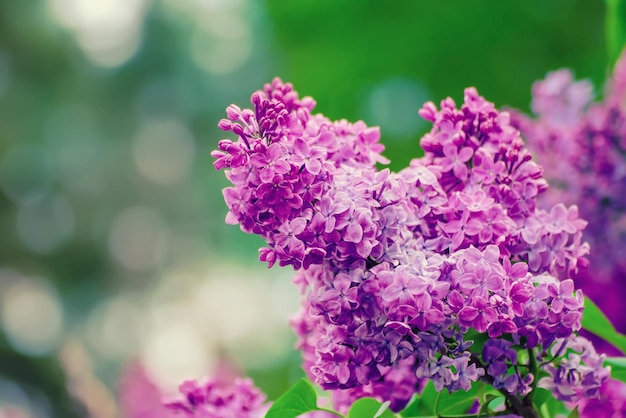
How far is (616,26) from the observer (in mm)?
1344

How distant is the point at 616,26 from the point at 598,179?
26cm

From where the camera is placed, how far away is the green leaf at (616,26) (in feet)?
4.36

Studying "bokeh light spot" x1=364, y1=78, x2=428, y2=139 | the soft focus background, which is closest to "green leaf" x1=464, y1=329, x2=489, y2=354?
"bokeh light spot" x1=364, y1=78, x2=428, y2=139

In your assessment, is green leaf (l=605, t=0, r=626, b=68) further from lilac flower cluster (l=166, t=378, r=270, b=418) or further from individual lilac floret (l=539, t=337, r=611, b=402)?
lilac flower cluster (l=166, t=378, r=270, b=418)

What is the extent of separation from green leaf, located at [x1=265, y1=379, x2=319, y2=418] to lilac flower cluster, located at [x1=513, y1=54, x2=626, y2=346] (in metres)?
0.71

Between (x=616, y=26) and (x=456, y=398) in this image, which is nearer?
(x=456, y=398)

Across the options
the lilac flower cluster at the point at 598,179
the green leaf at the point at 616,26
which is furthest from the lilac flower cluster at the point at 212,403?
the green leaf at the point at 616,26

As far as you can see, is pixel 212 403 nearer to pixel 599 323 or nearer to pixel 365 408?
pixel 365 408

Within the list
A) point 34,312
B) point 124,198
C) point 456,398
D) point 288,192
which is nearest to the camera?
point 288,192

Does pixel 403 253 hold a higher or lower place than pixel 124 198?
lower

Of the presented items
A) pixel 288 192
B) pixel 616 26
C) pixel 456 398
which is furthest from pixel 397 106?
pixel 288 192

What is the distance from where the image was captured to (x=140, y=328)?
998 cm

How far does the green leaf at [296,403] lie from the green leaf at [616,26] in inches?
34.9

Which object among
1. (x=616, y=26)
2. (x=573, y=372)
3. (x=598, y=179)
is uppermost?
(x=616, y=26)
